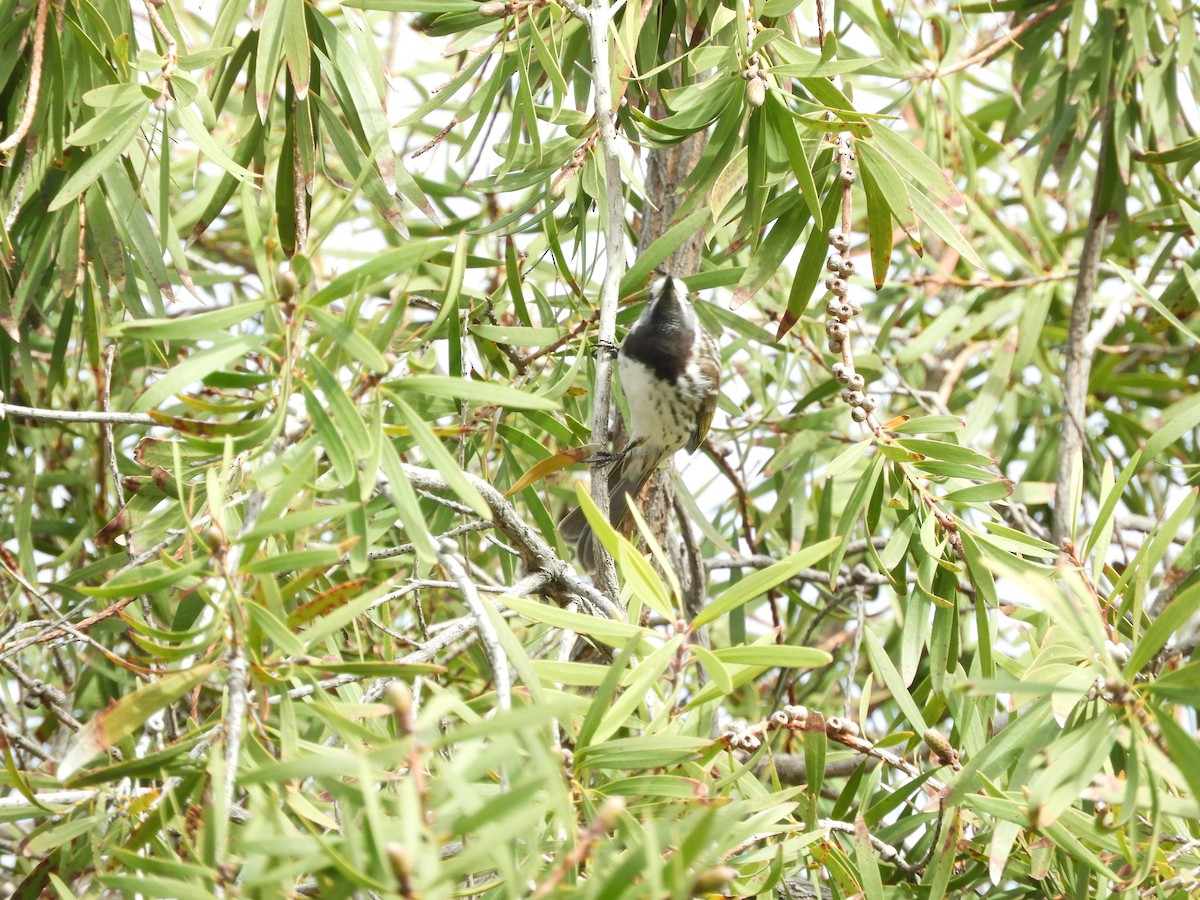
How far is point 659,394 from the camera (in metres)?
3.31

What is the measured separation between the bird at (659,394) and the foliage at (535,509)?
14cm

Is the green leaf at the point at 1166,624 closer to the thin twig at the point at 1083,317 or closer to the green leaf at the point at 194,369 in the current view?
the green leaf at the point at 194,369

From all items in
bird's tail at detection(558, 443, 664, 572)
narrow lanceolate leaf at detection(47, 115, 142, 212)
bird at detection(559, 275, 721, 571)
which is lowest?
bird's tail at detection(558, 443, 664, 572)

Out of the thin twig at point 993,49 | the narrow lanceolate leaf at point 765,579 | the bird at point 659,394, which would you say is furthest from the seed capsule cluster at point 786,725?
the thin twig at point 993,49

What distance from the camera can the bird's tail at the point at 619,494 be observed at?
3.09 m

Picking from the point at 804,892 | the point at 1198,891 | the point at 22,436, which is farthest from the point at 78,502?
the point at 1198,891

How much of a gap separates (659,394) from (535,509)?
1.17 m

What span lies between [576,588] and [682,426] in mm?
1628

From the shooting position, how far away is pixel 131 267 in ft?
7.41

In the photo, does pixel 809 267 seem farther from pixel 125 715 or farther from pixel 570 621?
pixel 125 715

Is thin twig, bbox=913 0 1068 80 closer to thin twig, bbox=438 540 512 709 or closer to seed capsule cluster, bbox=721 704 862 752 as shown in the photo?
seed capsule cluster, bbox=721 704 862 752

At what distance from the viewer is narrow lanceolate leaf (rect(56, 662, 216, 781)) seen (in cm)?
122

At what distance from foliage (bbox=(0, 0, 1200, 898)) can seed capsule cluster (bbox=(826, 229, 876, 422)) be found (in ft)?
0.04

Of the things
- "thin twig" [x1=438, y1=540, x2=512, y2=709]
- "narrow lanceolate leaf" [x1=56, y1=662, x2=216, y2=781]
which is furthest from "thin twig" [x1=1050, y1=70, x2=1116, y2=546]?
"narrow lanceolate leaf" [x1=56, y1=662, x2=216, y2=781]
